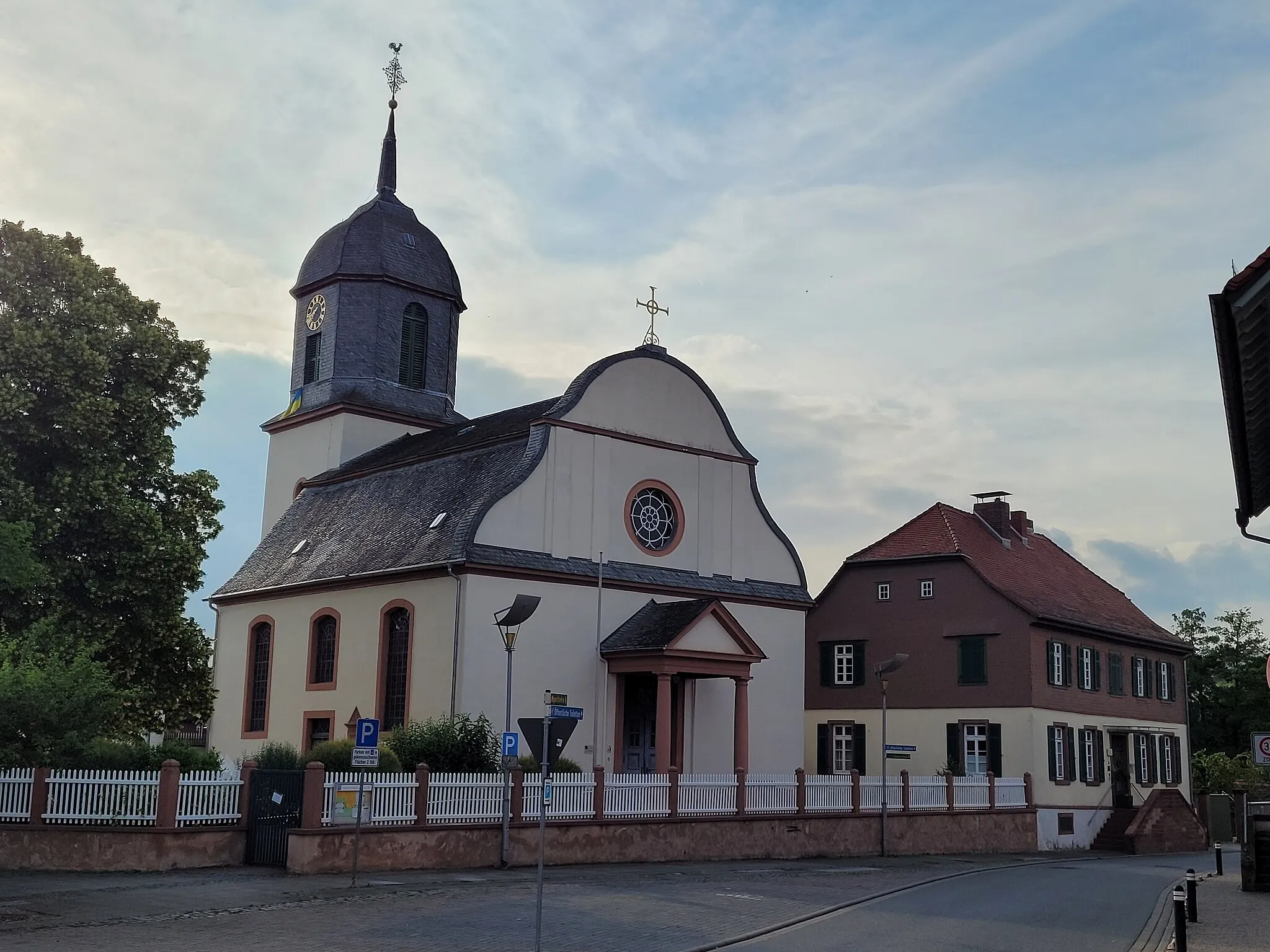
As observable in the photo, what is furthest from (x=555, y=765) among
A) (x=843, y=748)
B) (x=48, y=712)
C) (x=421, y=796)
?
(x=843, y=748)

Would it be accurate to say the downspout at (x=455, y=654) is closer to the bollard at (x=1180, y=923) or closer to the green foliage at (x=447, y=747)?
the green foliage at (x=447, y=747)

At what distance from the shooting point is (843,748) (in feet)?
146

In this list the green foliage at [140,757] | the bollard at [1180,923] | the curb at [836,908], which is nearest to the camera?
the bollard at [1180,923]

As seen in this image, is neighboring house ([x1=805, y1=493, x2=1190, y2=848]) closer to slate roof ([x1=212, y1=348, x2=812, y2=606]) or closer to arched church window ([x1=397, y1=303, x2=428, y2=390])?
slate roof ([x1=212, y1=348, x2=812, y2=606])

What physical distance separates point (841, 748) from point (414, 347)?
18.4m

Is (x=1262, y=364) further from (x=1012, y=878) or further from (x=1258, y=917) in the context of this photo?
(x=1012, y=878)

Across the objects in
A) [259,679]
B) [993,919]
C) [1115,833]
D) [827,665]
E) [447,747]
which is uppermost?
[827,665]

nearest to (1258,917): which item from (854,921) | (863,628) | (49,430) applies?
(854,921)

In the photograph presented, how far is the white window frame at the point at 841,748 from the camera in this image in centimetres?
4428

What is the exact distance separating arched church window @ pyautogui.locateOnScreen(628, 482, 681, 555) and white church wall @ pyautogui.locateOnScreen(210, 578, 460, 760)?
532 centimetres

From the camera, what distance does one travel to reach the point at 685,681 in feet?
105

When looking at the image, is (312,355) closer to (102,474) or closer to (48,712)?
(102,474)

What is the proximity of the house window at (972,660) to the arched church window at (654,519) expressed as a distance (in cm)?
1242

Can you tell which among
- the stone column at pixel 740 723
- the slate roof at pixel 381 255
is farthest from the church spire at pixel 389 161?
the stone column at pixel 740 723
